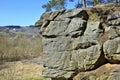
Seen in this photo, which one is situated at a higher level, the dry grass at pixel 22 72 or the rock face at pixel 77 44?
the rock face at pixel 77 44

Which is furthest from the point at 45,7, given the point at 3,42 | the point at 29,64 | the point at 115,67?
the point at 3,42

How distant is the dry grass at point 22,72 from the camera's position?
13930 mm

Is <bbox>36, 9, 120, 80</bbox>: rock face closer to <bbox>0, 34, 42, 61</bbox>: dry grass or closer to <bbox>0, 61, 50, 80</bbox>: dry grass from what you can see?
<bbox>0, 61, 50, 80</bbox>: dry grass

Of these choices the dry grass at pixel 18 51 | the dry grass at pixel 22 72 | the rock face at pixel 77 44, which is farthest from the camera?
the dry grass at pixel 18 51

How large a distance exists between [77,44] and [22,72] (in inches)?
266

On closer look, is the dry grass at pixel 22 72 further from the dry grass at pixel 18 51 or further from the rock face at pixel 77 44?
the rock face at pixel 77 44

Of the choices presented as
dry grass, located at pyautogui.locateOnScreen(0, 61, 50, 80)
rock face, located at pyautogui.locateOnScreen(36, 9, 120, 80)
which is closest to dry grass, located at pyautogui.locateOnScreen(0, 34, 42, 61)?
dry grass, located at pyautogui.locateOnScreen(0, 61, 50, 80)

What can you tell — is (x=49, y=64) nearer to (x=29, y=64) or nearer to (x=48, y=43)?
(x=48, y=43)

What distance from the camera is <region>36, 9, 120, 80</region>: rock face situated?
895 centimetres

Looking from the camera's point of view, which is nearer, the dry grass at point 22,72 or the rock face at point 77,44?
the rock face at point 77,44

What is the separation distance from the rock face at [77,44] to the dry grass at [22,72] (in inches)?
148

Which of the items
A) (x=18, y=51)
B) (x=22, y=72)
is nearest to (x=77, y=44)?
(x=22, y=72)

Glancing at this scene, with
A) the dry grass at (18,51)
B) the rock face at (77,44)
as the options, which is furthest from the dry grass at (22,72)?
the rock face at (77,44)

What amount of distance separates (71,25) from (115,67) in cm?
210
